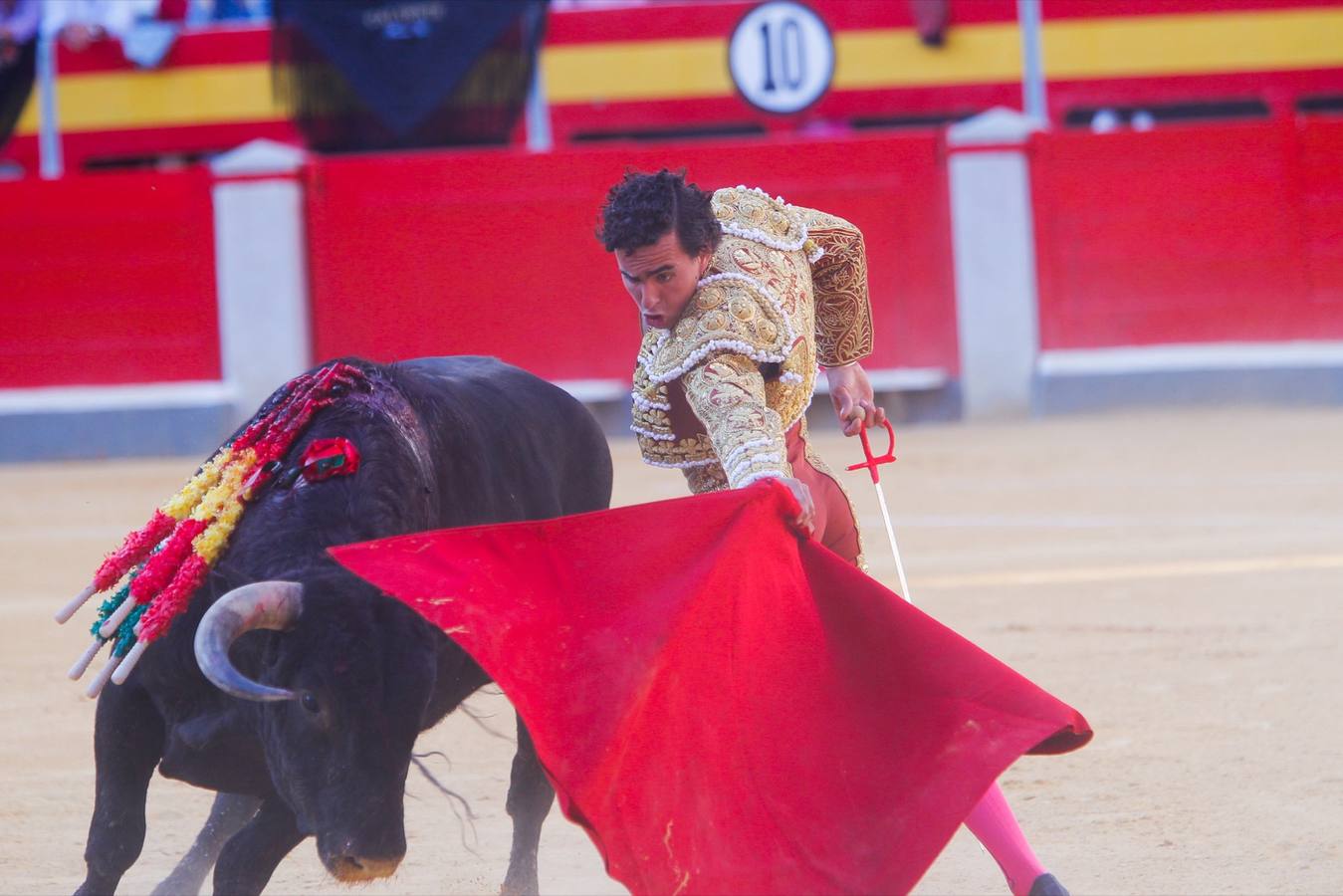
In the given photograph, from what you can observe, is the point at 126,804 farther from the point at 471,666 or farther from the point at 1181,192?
the point at 1181,192

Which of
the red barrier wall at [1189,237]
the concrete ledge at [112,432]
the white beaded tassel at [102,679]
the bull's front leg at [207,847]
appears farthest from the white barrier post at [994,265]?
the white beaded tassel at [102,679]

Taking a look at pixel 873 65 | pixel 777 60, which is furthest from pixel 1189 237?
pixel 777 60

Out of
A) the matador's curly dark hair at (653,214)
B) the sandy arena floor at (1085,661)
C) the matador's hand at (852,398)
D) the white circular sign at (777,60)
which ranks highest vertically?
the white circular sign at (777,60)

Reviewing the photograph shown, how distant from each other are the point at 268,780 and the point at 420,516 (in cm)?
38

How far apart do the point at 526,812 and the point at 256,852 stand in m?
0.60

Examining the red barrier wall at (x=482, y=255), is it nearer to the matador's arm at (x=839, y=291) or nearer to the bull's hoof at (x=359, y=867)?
the matador's arm at (x=839, y=291)

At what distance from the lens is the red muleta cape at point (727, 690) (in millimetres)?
2070

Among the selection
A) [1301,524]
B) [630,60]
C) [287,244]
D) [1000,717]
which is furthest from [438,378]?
[630,60]

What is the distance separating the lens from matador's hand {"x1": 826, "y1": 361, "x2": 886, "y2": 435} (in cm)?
262

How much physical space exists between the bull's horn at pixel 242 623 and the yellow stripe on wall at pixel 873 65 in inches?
309

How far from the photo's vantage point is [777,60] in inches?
368

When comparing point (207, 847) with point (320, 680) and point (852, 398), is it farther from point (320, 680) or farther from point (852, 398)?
point (852, 398)

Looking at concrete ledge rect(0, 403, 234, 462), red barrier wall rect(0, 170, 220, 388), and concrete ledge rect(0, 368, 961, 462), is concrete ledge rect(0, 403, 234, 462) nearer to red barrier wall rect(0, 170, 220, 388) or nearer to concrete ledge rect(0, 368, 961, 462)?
concrete ledge rect(0, 368, 961, 462)

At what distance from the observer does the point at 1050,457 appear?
6.97 meters
